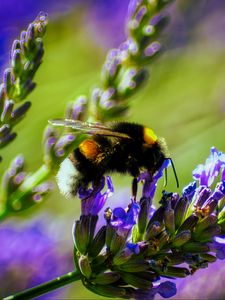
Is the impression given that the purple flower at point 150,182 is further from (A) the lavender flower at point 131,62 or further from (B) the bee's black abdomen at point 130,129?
(A) the lavender flower at point 131,62

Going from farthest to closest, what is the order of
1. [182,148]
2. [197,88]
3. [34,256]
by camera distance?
[197,88] < [182,148] < [34,256]

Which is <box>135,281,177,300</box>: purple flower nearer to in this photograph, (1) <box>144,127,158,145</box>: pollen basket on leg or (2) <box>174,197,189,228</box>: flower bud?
(2) <box>174,197,189,228</box>: flower bud

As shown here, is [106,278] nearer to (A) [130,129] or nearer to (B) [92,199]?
(B) [92,199]

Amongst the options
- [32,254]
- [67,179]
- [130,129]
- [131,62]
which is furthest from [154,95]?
[67,179]

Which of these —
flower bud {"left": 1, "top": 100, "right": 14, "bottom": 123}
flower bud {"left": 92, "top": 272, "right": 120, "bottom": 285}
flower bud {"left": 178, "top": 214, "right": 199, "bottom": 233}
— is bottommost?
flower bud {"left": 92, "top": 272, "right": 120, "bottom": 285}

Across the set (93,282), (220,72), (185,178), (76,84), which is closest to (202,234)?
(93,282)

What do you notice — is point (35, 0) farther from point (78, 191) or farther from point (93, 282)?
point (93, 282)

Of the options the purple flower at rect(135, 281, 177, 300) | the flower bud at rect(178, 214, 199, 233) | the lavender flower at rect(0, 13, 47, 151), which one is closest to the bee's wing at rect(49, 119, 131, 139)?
the lavender flower at rect(0, 13, 47, 151)
